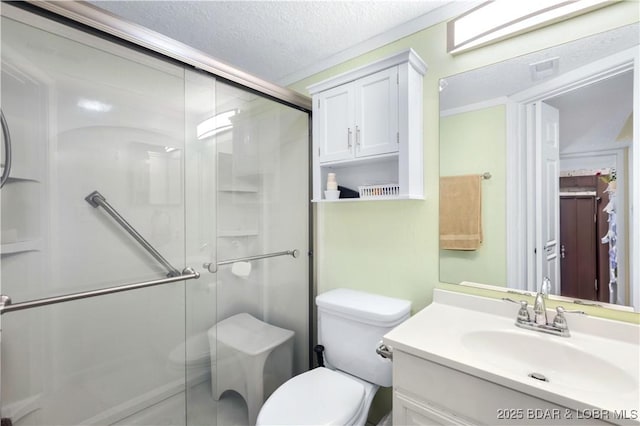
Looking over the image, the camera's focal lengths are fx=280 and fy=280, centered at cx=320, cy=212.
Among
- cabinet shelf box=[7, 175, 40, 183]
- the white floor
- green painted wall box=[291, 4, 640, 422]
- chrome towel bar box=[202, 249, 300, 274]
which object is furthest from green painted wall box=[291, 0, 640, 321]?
cabinet shelf box=[7, 175, 40, 183]

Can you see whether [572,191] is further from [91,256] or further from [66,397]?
[66,397]

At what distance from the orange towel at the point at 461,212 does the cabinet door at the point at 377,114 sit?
1.06 feet

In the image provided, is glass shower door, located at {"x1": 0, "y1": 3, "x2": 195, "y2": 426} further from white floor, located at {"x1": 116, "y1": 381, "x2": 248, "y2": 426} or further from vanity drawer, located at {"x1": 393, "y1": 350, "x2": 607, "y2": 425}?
vanity drawer, located at {"x1": 393, "y1": 350, "x2": 607, "y2": 425}

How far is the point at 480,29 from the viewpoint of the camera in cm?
121

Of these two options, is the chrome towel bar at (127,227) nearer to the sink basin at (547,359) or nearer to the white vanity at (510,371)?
the white vanity at (510,371)

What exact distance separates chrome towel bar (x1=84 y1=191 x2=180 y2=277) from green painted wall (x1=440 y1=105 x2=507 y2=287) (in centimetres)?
130

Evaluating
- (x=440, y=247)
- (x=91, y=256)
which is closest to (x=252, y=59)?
(x=91, y=256)

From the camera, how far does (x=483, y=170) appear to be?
1.24 metres

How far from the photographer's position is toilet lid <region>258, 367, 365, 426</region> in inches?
42.5

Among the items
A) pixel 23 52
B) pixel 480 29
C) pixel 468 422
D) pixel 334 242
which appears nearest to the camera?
pixel 468 422

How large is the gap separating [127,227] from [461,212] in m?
1.49

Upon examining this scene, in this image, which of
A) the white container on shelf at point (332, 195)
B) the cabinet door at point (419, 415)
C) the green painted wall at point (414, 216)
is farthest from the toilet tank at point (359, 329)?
the white container on shelf at point (332, 195)

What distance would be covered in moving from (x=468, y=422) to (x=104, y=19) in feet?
5.95

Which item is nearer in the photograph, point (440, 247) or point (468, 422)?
point (468, 422)
